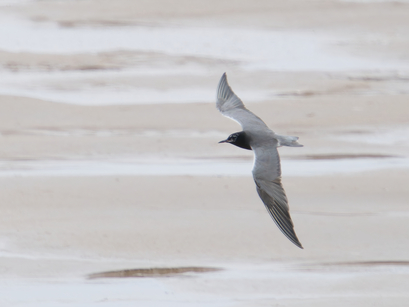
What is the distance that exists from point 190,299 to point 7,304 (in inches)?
48.6

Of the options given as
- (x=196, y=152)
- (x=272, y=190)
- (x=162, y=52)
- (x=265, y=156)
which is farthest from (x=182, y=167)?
(x=162, y=52)

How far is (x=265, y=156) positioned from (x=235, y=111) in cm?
97

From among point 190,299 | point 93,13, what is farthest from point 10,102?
Answer: point 190,299

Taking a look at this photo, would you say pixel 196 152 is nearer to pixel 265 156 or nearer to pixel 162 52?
pixel 265 156

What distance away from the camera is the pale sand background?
529 cm

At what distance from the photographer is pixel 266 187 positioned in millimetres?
5012

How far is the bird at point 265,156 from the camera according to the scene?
195 inches

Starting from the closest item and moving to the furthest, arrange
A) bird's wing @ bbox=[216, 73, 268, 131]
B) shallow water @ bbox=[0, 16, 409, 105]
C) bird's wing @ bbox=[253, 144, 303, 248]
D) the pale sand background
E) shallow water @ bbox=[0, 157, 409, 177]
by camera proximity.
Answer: bird's wing @ bbox=[253, 144, 303, 248]
the pale sand background
bird's wing @ bbox=[216, 73, 268, 131]
shallow water @ bbox=[0, 157, 409, 177]
shallow water @ bbox=[0, 16, 409, 105]

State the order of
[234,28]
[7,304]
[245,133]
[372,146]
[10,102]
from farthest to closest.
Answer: [234,28] < [10,102] < [372,146] < [245,133] < [7,304]

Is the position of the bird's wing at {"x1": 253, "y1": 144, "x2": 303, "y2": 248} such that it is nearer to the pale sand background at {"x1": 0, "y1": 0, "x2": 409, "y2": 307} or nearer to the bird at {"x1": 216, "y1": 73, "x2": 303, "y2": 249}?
the bird at {"x1": 216, "y1": 73, "x2": 303, "y2": 249}

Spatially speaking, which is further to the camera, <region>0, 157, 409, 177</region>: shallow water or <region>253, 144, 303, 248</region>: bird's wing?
<region>0, 157, 409, 177</region>: shallow water

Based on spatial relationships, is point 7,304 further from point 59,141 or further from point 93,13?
point 93,13

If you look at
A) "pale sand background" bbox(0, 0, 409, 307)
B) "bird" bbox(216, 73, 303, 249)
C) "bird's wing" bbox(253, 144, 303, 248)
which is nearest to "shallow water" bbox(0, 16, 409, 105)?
"pale sand background" bbox(0, 0, 409, 307)

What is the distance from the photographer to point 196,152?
7566 millimetres
